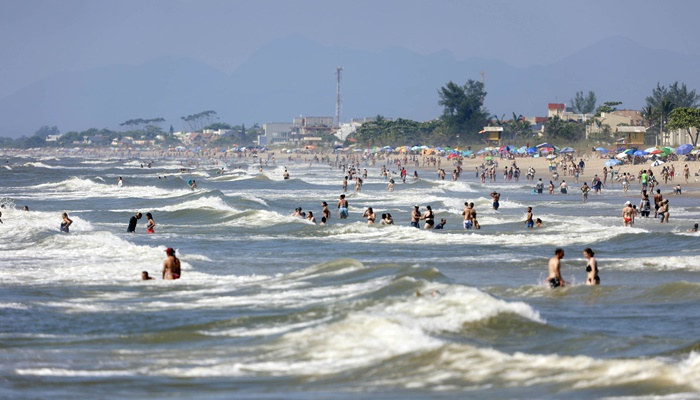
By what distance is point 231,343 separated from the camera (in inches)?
526

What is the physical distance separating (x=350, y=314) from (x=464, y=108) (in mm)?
123327

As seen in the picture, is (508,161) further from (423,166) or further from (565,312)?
(565,312)

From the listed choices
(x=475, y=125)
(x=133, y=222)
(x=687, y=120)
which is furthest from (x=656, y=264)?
(x=475, y=125)

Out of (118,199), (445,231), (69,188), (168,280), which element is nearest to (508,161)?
(69,188)

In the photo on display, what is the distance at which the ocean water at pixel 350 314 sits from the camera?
11.2 metres

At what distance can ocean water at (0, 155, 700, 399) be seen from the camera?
36.7 ft

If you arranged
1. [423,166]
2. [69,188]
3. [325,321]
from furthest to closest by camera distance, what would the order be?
[423,166] < [69,188] < [325,321]

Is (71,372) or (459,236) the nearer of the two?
(71,372)

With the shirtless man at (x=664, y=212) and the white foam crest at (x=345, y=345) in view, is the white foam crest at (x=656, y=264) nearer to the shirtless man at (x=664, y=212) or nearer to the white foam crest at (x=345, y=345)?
the white foam crest at (x=345, y=345)

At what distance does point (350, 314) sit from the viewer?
1454 centimetres

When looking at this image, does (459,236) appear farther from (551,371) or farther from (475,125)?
(475,125)

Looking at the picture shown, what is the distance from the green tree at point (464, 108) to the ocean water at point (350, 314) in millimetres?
103254

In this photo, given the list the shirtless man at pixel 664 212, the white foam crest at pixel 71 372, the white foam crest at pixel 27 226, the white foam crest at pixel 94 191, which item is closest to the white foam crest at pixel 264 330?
the white foam crest at pixel 71 372

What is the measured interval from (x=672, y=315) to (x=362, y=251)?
10961 millimetres
